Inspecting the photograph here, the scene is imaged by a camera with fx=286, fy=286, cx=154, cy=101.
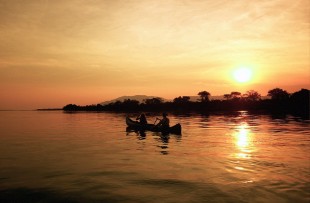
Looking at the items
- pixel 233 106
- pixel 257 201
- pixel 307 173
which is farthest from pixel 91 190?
pixel 233 106

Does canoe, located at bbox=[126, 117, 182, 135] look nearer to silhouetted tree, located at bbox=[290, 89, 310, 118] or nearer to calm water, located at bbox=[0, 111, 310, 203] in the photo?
calm water, located at bbox=[0, 111, 310, 203]

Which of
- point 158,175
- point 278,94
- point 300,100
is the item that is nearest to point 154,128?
point 158,175

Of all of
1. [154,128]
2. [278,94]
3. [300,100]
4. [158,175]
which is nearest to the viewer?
[158,175]

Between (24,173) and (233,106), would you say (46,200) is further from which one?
(233,106)

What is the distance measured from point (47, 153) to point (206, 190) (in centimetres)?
1512

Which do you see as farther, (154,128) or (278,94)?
(278,94)

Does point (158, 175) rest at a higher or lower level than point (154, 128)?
lower

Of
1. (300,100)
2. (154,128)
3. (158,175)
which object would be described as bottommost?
(158,175)

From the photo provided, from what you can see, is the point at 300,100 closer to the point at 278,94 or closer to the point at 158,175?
the point at 278,94

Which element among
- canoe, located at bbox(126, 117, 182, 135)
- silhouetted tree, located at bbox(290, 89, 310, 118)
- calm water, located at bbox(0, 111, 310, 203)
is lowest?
calm water, located at bbox(0, 111, 310, 203)

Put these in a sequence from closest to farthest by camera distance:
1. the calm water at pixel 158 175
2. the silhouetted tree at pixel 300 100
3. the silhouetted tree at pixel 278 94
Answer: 1. the calm water at pixel 158 175
2. the silhouetted tree at pixel 300 100
3. the silhouetted tree at pixel 278 94

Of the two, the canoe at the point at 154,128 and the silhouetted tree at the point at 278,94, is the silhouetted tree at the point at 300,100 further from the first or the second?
the canoe at the point at 154,128

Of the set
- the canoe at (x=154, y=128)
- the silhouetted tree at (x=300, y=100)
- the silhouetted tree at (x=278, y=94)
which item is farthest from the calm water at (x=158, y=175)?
the silhouetted tree at (x=278, y=94)

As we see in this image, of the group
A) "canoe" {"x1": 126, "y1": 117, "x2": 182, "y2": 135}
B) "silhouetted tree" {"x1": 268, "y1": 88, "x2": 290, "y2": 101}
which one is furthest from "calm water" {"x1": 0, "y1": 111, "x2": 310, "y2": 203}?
"silhouetted tree" {"x1": 268, "y1": 88, "x2": 290, "y2": 101}
